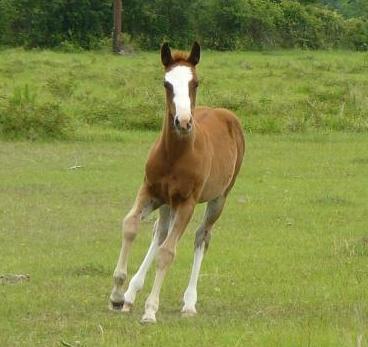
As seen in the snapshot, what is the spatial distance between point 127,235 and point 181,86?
4.04 feet

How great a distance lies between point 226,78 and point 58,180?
16.6 meters

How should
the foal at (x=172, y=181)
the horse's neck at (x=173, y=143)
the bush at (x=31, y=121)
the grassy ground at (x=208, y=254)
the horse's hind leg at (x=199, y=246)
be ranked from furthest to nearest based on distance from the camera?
the bush at (x=31, y=121) → the horse's hind leg at (x=199, y=246) → the horse's neck at (x=173, y=143) → the foal at (x=172, y=181) → the grassy ground at (x=208, y=254)

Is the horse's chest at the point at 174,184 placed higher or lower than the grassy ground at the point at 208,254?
higher

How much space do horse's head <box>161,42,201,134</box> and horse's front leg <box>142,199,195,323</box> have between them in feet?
2.34

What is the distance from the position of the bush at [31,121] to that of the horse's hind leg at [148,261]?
13.7 metres

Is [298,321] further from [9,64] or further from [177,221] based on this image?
[9,64]

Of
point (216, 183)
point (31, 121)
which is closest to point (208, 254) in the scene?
point (216, 183)

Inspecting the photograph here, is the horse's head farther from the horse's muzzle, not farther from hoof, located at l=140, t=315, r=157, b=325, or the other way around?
hoof, located at l=140, t=315, r=157, b=325

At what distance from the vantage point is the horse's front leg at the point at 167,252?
8.02 m

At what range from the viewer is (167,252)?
8242 millimetres

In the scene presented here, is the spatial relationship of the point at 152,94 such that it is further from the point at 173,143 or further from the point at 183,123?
the point at 183,123

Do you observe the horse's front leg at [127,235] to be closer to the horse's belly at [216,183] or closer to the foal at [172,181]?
the foal at [172,181]

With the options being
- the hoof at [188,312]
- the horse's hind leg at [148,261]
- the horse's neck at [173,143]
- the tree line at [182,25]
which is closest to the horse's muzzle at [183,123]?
the horse's neck at [173,143]

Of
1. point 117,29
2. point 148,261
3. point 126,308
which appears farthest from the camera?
point 117,29
